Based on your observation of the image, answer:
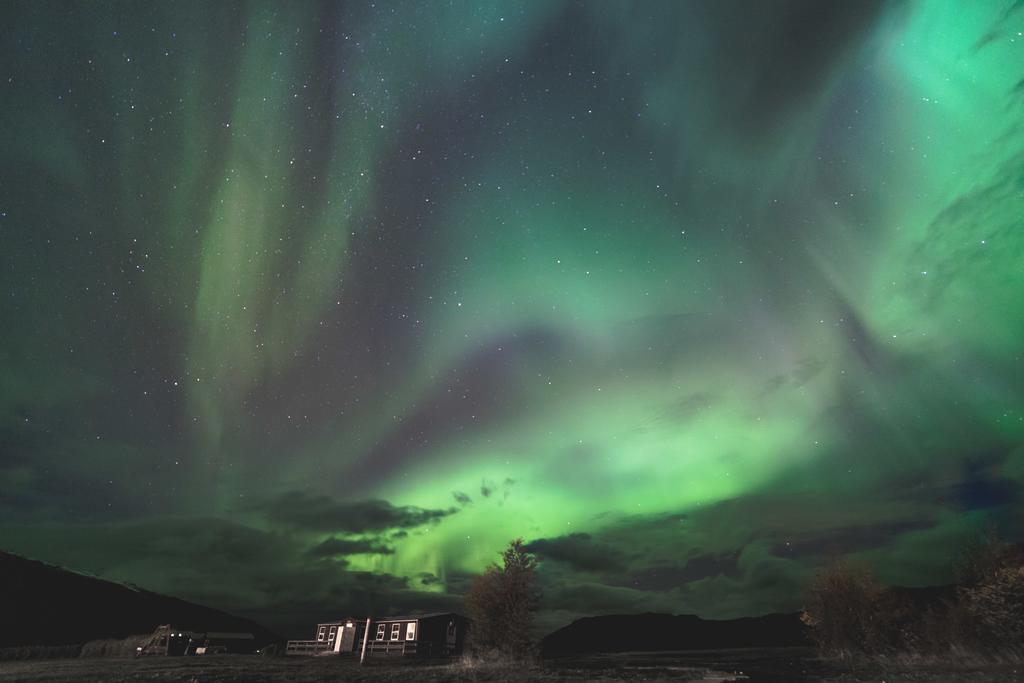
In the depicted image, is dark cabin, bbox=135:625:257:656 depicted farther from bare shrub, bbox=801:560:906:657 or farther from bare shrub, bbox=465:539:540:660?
bare shrub, bbox=801:560:906:657

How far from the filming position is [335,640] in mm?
87062

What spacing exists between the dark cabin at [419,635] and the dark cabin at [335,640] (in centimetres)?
341

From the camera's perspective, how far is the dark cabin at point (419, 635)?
253ft

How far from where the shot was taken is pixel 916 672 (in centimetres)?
4056

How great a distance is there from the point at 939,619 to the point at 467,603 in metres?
46.7

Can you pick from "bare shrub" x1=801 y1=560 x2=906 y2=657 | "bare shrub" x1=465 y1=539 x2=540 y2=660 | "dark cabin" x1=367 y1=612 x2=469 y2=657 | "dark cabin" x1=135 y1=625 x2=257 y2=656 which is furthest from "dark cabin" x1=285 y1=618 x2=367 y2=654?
"bare shrub" x1=801 y1=560 x2=906 y2=657

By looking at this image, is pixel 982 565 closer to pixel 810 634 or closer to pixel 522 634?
pixel 810 634

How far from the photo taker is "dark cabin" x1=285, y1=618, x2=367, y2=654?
8550cm

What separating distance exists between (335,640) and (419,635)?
20.2 metres

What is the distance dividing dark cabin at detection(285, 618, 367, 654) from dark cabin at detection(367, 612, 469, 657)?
Answer: 134 inches

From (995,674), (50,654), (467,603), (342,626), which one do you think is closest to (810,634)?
(995,674)

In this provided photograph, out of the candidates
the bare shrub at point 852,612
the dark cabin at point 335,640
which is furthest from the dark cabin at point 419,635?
the bare shrub at point 852,612

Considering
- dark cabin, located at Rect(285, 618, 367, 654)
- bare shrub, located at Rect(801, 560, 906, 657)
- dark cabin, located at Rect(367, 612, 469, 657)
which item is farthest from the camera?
dark cabin, located at Rect(285, 618, 367, 654)

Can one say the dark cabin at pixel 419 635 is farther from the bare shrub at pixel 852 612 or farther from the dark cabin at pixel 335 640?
the bare shrub at pixel 852 612
